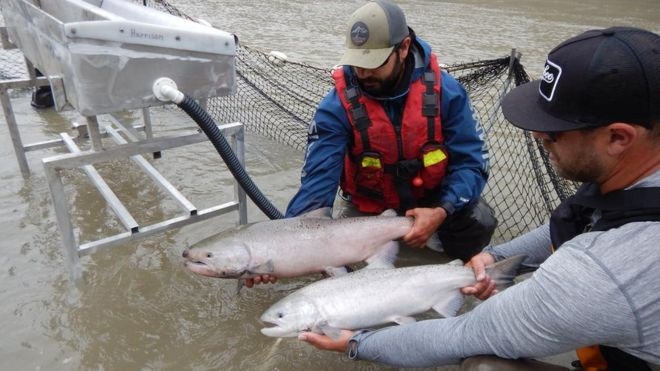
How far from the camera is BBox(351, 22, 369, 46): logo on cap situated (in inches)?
120

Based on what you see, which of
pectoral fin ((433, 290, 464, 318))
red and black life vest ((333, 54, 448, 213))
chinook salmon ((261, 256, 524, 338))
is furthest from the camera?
red and black life vest ((333, 54, 448, 213))

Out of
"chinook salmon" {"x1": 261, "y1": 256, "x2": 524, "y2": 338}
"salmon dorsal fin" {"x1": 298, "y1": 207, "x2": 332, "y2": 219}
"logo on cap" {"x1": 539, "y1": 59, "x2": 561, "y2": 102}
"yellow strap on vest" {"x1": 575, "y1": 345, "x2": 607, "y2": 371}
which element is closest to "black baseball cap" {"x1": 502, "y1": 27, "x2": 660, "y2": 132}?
"logo on cap" {"x1": 539, "y1": 59, "x2": 561, "y2": 102}

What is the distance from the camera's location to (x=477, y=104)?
7.33 m

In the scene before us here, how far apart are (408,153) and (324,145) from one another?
0.61m

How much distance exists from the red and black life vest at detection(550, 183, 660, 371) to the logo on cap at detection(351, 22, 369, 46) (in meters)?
1.55

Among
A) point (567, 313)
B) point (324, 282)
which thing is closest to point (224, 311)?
point (324, 282)

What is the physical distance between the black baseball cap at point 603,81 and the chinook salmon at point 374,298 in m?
1.16

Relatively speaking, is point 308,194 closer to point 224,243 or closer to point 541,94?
point 224,243

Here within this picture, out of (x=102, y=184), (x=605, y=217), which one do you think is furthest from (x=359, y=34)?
(x=102, y=184)

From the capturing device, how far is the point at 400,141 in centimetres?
347

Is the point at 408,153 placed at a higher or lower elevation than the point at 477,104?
higher

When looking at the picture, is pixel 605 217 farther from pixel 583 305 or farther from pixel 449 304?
pixel 449 304

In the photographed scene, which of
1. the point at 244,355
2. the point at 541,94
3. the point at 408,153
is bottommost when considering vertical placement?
the point at 244,355

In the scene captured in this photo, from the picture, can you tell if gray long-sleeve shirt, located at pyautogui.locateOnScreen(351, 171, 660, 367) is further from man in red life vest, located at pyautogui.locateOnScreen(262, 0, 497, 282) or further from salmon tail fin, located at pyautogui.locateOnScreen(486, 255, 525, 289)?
man in red life vest, located at pyautogui.locateOnScreen(262, 0, 497, 282)
